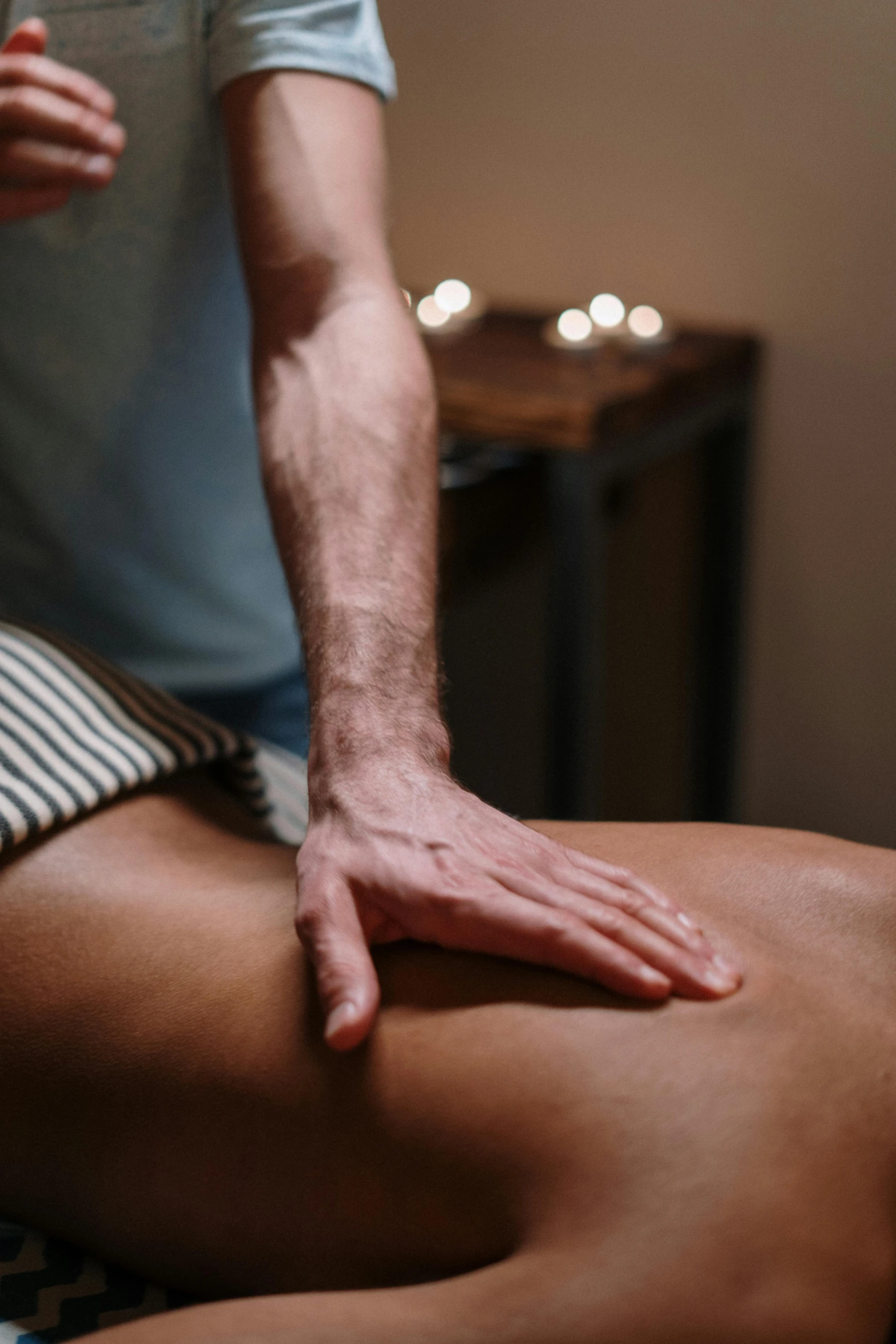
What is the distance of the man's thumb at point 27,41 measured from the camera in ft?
3.03

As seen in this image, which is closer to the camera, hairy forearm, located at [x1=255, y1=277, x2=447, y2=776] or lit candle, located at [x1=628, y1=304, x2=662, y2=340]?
hairy forearm, located at [x1=255, y1=277, x2=447, y2=776]

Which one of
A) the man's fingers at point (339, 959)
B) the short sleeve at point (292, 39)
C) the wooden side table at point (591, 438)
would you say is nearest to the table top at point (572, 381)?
the wooden side table at point (591, 438)

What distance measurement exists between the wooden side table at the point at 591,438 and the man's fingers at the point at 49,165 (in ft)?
2.77

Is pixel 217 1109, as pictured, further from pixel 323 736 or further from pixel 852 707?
pixel 852 707

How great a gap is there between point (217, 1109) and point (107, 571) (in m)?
0.65

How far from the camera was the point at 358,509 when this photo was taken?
89 centimetres

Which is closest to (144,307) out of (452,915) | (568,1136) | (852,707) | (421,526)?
(421,526)

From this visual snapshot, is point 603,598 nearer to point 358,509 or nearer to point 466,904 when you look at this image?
point 358,509

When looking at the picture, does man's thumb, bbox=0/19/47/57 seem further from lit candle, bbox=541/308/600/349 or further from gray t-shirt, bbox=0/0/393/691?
lit candle, bbox=541/308/600/349

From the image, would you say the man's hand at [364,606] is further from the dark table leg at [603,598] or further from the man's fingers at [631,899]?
the dark table leg at [603,598]

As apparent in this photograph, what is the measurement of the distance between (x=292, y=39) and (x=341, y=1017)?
0.76 meters

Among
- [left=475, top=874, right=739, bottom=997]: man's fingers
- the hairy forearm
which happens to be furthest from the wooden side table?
[left=475, top=874, right=739, bottom=997]: man's fingers

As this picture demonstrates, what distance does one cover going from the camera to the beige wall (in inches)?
73.3

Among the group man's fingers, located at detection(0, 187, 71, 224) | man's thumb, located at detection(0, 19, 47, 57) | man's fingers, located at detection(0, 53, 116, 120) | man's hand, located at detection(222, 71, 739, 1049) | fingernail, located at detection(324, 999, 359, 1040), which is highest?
man's thumb, located at detection(0, 19, 47, 57)
